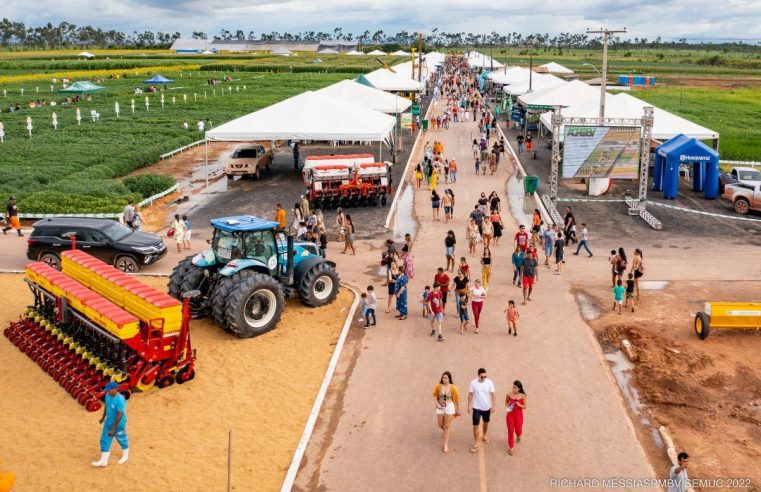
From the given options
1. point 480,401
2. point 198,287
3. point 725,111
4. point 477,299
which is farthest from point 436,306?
point 725,111

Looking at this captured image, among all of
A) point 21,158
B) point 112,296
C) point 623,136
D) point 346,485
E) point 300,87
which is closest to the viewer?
point 346,485

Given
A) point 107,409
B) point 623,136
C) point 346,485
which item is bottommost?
point 346,485

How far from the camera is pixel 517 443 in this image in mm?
11305

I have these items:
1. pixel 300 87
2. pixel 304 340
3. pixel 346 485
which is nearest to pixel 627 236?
pixel 304 340

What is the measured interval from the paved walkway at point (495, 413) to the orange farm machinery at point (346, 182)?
967cm

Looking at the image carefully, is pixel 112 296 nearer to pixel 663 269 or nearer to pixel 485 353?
pixel 485 353

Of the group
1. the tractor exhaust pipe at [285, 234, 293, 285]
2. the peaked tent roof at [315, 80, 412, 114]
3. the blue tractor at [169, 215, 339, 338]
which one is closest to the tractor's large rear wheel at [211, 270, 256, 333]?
the blue tractor at [169, 215, 339, 338]

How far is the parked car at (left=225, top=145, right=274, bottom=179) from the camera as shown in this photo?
34.9 meters

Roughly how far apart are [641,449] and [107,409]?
8.02 m

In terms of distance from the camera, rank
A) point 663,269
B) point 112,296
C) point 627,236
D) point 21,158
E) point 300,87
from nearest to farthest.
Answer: point 112,296 → point 663,269 → point 627,236 → point 21,158 → point 300,87

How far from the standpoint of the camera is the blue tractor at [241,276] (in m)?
14.9

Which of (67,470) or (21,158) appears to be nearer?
(67,470)

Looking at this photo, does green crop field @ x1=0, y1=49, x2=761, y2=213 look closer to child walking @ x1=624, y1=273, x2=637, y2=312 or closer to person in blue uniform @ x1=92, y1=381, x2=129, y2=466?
person in blue uniform @ x1=92, y1=381, x2=129, y2=466

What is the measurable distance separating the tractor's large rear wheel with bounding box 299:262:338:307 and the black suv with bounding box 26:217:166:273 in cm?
607
